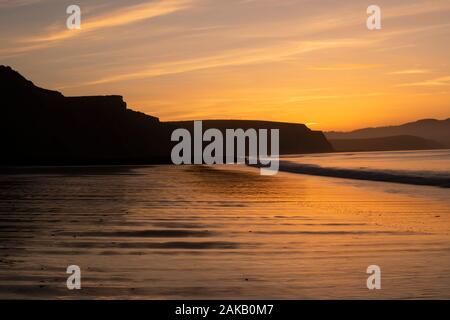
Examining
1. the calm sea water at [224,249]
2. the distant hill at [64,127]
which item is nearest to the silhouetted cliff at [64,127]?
the distant hill at [64,127]

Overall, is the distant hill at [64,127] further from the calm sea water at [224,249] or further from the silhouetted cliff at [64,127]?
the calm sea water at [224,249]

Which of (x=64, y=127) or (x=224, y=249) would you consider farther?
(x=64, y=127)

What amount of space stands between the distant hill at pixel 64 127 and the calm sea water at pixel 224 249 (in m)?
106

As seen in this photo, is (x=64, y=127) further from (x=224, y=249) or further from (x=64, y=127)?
(x=224, y=249)

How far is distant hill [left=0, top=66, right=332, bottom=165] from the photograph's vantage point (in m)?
144

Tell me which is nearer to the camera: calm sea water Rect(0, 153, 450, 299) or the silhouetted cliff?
calm sea water Rect(0, 153, 450, 299)

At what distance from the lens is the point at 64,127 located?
164m

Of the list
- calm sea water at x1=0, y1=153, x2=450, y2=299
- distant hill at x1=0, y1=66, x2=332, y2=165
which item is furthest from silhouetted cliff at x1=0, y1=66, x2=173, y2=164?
calm sea water at x1=0, y1=153, x2=450, y2=299

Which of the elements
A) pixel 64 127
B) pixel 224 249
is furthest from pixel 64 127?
pixel 224 249

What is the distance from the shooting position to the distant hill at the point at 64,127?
14412 cm

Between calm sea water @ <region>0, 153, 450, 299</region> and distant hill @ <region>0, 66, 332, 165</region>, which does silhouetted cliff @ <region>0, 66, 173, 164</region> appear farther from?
calm sea water @ <region>0, 153, 450, 299</region>

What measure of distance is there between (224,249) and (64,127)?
158 meters

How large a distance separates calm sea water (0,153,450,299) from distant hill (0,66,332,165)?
106 metres
